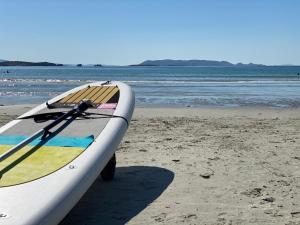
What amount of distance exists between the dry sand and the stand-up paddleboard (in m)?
0.47

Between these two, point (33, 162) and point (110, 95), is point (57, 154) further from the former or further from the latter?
point (110, 95)

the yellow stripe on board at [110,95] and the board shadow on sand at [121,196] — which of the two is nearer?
the board shadow on sand at [121,196]

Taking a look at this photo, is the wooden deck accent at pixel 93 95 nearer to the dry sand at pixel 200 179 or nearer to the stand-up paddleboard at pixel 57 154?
the stand-up paddleboard at pixel 57 154

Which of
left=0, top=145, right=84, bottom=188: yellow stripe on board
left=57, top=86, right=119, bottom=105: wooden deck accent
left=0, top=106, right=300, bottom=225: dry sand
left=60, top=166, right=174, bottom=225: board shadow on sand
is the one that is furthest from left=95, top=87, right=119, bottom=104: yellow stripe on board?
left=0, top=145, right=84, bottom=188: yellow stripe on board

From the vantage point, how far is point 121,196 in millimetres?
5348

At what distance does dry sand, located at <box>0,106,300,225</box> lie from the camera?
4.66m

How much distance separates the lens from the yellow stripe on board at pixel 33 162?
410cm

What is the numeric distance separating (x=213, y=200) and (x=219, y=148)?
9.42 feet

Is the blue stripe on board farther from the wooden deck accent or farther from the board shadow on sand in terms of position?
the wooden deck accent

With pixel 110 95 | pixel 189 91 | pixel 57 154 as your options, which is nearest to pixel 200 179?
pixel 57 154

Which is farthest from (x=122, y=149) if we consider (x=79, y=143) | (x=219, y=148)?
(x=79, y=143)

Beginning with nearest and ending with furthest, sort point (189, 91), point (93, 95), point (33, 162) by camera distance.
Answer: point (33, 162), point (93, 95), point (189, 91)

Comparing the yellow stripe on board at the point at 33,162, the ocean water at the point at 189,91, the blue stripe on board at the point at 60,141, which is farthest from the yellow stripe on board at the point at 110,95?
the ocean water at the point at 189,91

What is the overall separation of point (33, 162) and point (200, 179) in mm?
2329
